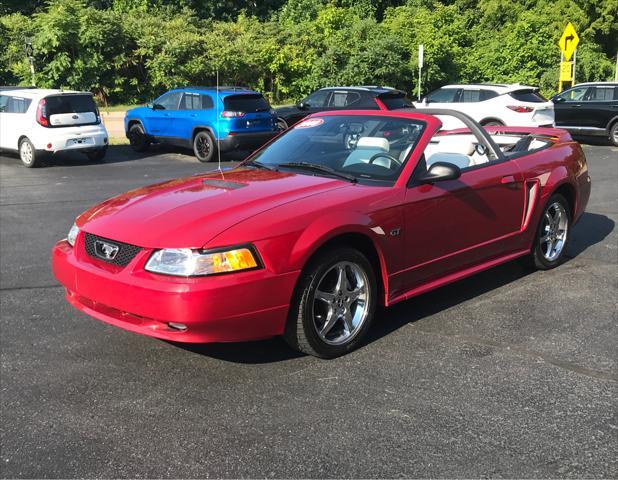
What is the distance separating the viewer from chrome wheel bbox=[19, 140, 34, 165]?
14.3 meters

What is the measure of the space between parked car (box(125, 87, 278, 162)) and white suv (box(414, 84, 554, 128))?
548 cm

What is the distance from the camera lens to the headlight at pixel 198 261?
3.64 meters

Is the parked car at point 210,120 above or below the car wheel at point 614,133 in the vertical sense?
above

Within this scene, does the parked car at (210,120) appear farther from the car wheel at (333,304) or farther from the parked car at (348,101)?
the car wheel at (333,304)

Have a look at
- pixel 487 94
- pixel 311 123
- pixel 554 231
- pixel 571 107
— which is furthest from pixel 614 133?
pixel 311 123

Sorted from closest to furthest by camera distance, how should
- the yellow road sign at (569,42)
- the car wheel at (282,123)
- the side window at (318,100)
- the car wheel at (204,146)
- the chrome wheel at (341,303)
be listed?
the chrome wheel at (341,303) < the car wheel at (204,146) < the car wheel at (282,123) < the side window at (318,100) < the yellow road sign at (569,42)

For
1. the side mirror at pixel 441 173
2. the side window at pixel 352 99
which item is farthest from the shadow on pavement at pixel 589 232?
the side window at pixel 352 99

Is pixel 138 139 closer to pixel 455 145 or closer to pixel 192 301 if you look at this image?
pixel 455 145

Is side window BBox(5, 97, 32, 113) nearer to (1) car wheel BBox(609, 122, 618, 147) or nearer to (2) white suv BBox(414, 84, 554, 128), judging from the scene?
(2) white suv BBox(414, 84, 554, 128)

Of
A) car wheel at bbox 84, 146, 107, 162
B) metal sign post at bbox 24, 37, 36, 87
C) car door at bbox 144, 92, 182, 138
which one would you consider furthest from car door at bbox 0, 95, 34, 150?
metal sign post at bbox 24, 37, 36, 87

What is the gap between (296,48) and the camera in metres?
29.5

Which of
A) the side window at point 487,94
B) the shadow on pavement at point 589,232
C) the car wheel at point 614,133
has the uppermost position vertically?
Result: the side window at point 487,94

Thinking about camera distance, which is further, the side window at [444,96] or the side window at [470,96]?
A: the side window at [444,96]

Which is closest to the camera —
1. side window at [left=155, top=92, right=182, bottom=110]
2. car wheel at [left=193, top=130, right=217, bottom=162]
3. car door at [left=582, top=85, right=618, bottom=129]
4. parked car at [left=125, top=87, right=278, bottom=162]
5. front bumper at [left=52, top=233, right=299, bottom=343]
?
front bumper at [left=52, top=233, right=299, bottom=343]
